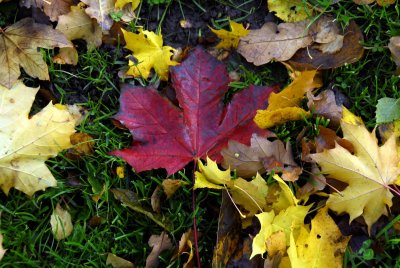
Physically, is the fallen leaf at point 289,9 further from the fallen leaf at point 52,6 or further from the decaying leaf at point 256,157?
the fallen leaf at point 52,6

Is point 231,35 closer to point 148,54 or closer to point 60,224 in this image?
point 148,54

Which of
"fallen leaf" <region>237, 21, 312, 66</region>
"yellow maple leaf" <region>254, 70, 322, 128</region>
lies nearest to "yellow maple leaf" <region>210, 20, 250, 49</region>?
"fallen leaf" <region>237, 21, 312, 66</region>

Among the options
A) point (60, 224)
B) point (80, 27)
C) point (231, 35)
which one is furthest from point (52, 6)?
point (60, 224)

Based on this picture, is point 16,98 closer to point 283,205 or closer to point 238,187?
point 238,187

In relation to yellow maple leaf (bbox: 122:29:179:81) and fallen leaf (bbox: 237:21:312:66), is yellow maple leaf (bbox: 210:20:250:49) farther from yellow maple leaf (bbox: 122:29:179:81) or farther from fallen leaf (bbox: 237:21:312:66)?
yellow maple leaf (bbox: 122:29:179:81)

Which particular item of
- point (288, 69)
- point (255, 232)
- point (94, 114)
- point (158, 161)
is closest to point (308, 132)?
point (288, 69)
